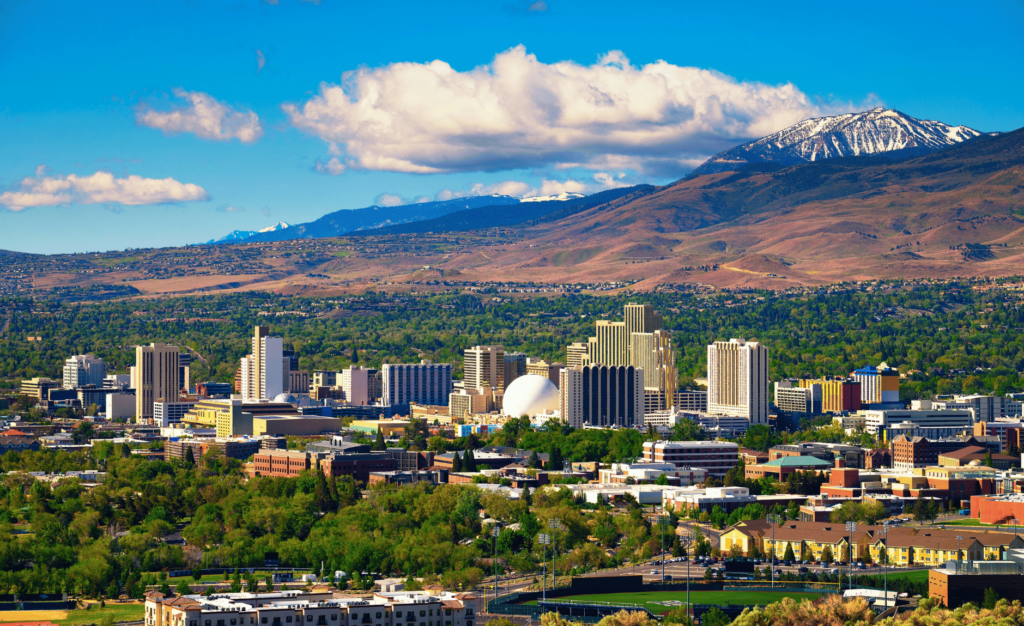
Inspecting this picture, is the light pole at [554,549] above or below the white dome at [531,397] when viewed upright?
below

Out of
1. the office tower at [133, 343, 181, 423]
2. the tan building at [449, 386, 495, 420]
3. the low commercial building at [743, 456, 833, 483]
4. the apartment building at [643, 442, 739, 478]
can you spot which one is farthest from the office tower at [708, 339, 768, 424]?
the office tower at [133, 343, 181, 423]

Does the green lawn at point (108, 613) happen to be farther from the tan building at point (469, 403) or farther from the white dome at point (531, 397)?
the tan building at point (469, 403)

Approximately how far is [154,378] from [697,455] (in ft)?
253

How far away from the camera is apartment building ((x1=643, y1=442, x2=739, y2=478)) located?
13700cm

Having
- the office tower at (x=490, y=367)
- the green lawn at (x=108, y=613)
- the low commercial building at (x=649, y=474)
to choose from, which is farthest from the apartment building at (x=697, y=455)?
the green lawn at (x=108, y=613)

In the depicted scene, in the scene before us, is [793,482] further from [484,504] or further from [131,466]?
[131,466]

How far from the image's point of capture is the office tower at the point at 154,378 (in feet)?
635

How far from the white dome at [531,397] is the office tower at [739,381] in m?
16.6

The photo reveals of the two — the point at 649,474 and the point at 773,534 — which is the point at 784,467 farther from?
the point at 773,534

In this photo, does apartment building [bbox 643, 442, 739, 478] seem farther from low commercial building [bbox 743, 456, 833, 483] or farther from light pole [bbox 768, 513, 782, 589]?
light pole [bbox 768, 513, 782, 589]

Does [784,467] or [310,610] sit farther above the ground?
[784,467]

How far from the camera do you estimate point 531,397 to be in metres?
180

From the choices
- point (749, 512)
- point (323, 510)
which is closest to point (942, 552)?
point (749, 512)

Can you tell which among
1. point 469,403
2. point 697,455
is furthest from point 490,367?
point 697,455
